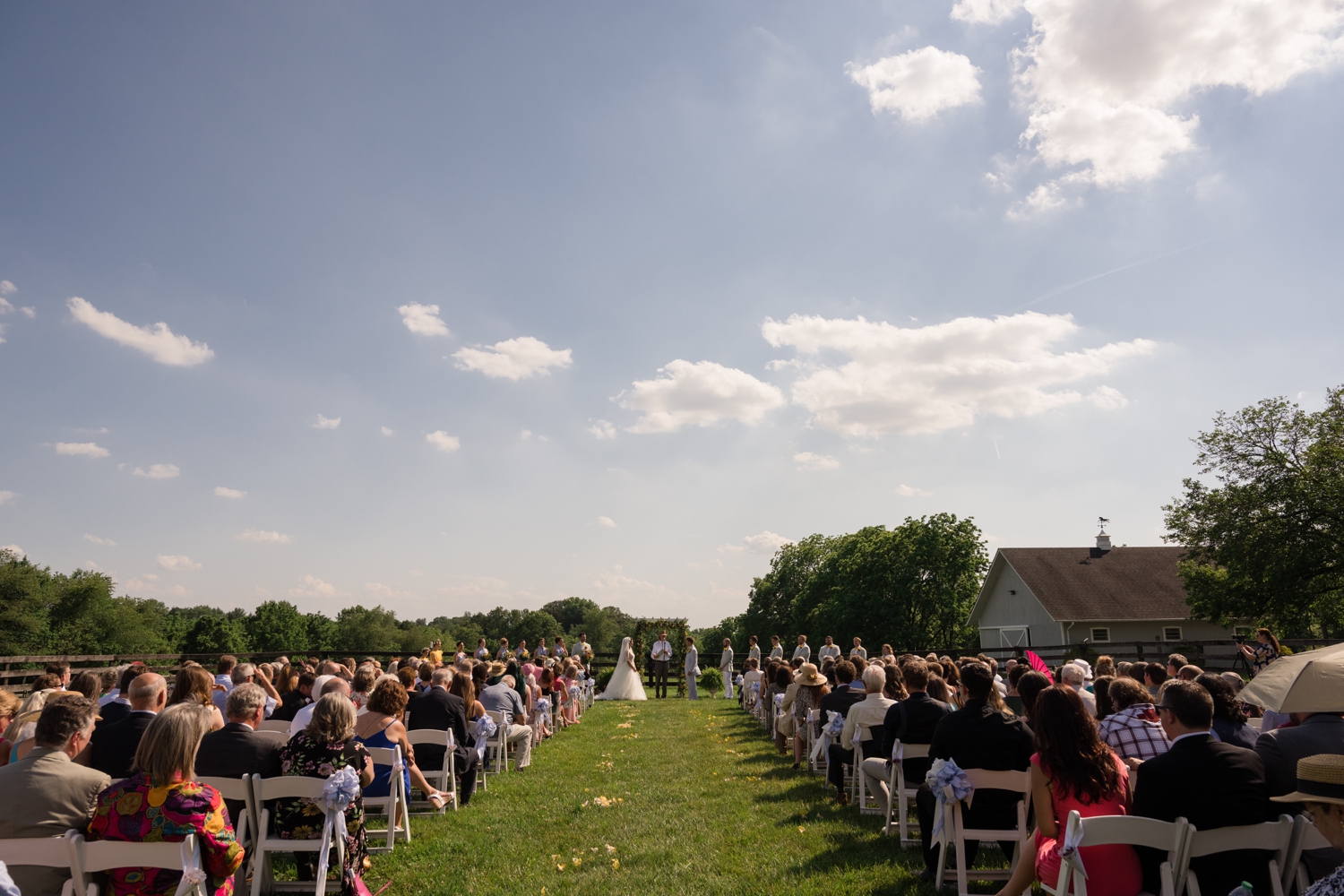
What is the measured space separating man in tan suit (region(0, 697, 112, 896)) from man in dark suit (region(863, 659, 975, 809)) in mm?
5823

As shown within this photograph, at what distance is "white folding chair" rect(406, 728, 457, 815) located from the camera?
8.02m

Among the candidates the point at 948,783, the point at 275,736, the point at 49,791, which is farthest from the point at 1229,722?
the point at 275,736

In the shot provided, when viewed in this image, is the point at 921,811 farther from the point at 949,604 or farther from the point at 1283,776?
the point at 949,604

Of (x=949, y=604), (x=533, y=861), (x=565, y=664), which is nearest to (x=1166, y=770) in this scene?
(x=533, y=861)

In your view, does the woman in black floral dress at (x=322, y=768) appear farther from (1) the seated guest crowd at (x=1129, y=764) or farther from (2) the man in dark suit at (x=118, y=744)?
(1) the seated guest crowd at (x=1129, y=764)

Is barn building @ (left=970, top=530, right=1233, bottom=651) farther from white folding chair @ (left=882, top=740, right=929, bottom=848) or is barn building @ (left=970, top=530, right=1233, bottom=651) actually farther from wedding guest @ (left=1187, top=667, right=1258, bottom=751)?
wedding guest @ (left=1187, top=667, right=1258, bottom=751)

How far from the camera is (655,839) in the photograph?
7.33 meters

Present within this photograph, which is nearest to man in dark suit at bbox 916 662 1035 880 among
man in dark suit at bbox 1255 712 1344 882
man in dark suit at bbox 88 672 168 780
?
man in dark suit at bbox 1255 712 1344 882

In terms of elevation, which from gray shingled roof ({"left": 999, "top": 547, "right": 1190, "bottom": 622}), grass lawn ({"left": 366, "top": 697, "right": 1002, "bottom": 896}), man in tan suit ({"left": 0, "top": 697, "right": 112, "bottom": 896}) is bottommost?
grass lawn ({"left": 366, "top": 697, "right": 1002, "bottom": 896})

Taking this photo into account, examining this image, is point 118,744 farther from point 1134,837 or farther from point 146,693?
point 1134,837

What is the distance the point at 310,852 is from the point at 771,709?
10671 mm

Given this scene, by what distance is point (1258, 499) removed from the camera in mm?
29953

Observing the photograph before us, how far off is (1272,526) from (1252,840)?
31875 millimetres

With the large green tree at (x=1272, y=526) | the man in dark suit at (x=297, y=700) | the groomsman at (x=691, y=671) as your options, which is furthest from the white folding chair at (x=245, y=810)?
the large green tree at (x=1272, y=526)
